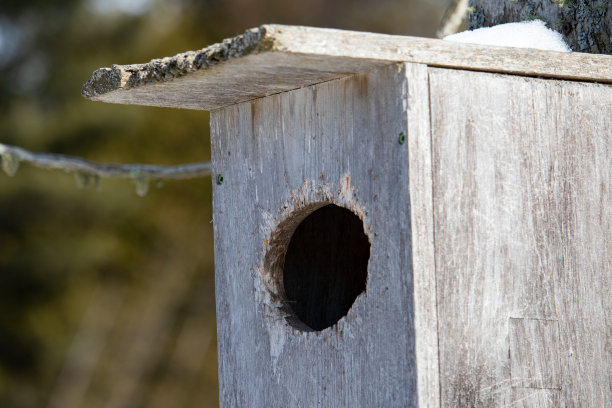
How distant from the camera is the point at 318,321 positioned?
7.37 ft

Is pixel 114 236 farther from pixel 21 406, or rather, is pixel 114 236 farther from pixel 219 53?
pixel 219 53

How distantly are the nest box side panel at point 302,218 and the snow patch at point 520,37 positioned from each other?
395mm

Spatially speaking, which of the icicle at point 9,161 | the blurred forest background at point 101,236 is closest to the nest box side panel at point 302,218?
the icicle at point 9,161

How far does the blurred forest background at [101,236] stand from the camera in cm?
1130

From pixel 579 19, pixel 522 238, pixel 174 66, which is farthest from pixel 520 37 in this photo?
pixel 174 66

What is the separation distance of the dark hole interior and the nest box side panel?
0.05m

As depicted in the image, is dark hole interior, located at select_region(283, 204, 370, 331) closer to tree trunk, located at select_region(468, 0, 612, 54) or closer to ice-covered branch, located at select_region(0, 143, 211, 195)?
ice-covered branch, located at select_region(0, 143, 211, 195)

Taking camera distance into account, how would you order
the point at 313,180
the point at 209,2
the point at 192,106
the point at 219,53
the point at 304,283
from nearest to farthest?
the point at 219,53, the point at 313,180, the point at 192,106, the point at 304,283, the point at 209,2

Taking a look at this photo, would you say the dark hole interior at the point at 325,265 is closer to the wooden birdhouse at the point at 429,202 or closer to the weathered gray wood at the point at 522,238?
the wooden birdhouse at the point at 429,202

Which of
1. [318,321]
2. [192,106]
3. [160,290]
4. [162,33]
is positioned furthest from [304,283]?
[162,33]

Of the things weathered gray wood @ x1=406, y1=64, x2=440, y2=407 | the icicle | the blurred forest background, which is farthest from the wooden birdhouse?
the blurred forest background

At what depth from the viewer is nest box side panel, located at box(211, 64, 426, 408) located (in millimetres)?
1549

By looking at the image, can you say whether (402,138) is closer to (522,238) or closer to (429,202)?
(429,202)

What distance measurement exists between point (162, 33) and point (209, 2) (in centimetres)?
92
